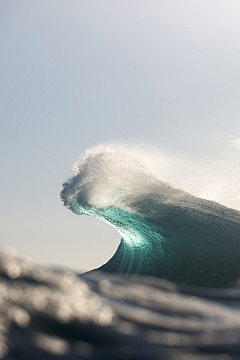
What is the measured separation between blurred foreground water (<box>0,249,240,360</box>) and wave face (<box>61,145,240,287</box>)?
4.73 metres

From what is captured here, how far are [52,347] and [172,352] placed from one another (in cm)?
47

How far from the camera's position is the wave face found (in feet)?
19.7

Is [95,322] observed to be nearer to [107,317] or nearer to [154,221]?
[107,317]

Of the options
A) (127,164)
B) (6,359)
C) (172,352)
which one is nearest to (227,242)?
(127,164)

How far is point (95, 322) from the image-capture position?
1.07 meters

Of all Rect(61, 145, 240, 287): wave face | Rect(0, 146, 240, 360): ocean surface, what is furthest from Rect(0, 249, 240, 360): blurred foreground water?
Rect(61, 145, 240, 287): wave face

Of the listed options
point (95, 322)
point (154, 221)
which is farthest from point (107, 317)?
point (154, 221)

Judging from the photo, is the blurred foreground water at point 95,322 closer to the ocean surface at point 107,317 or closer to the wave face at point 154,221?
the ocean surface at point 107,317

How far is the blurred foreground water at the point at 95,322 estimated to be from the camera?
97 centimetres

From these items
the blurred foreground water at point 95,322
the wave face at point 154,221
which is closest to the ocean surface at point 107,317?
the blurred foreground water at point 95,322

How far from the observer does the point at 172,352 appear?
1.01m

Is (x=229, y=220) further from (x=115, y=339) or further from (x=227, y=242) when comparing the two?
(x=115, y=339)

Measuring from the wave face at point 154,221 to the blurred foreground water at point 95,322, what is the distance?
15.5ft

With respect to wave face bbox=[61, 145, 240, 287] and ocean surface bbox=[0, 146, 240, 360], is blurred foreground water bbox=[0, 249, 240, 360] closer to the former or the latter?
ocean surface bbox=[0, 146, 240, 360]
